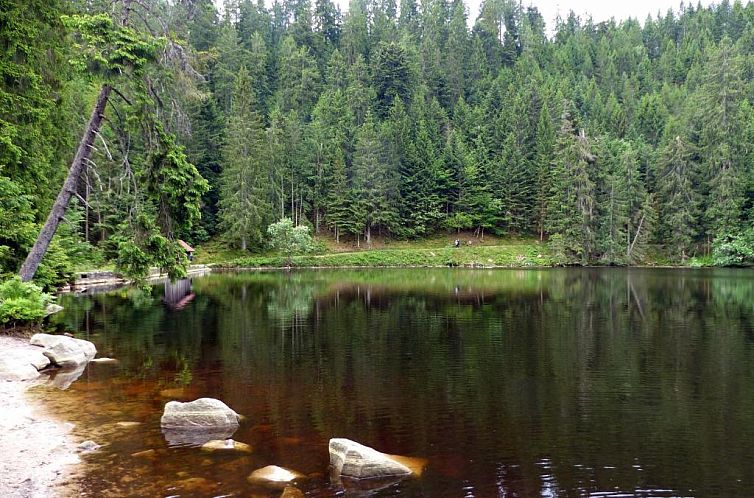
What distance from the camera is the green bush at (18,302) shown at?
17.8 metres

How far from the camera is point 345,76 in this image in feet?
333

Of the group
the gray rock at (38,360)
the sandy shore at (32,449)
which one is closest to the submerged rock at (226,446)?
the sandy shore at (32,449)

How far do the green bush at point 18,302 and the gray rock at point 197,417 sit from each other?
10.1 m

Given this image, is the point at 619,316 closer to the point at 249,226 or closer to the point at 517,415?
the point at 517,415

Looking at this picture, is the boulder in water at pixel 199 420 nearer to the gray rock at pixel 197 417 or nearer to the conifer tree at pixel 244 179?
the gray rock at pixel 197 417

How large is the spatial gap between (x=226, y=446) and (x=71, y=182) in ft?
42.3

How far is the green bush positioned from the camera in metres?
17.8

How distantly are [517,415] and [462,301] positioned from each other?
20902 millimetres

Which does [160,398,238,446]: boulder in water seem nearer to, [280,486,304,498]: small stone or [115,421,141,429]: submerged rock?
[115,421,141,429]: submerged rock

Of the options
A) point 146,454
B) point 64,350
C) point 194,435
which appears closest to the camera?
point 146,454

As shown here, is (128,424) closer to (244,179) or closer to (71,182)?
(71,182)

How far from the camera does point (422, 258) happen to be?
7006cm

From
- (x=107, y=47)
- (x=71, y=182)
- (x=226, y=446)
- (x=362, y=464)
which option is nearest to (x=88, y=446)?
(x=226, y=446)

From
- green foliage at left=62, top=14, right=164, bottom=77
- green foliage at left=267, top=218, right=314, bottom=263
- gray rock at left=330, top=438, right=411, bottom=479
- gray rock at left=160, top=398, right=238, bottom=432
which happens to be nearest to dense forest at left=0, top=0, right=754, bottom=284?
green foliage at left=62, top=14, right=164, bottom=77
